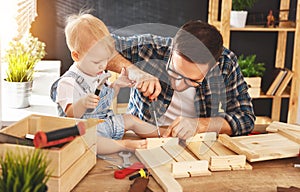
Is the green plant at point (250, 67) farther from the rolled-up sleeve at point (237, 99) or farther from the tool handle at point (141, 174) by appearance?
the tool handle at point (141, 174)

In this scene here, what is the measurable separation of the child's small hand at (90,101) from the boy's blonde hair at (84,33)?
0.54 ft

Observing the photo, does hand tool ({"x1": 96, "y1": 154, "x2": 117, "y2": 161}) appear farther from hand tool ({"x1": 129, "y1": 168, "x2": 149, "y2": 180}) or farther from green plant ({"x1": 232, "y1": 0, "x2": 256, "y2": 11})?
green plant ({"x1": 232, "y1": 0, "x2": 256, "y2": 11})

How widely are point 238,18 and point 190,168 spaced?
238 cm

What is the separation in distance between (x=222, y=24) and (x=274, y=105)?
1011mm

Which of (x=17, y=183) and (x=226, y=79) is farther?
(x=226, y=79)

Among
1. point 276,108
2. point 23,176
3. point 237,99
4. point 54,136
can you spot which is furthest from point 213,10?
point 23,176

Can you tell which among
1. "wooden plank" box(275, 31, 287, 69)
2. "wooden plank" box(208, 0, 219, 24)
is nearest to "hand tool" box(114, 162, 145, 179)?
"wooden plank" box(208, 0, 219, 24)

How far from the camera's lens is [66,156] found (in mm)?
1233

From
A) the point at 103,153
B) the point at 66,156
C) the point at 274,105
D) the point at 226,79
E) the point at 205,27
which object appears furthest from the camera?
the point at 274,105

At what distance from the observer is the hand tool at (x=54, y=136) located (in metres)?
1.04

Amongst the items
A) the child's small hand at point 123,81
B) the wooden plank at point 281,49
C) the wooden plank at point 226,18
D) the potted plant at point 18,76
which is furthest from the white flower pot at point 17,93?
the wooden plank at point 281,49

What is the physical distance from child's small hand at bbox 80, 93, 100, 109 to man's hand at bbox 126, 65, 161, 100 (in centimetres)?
15

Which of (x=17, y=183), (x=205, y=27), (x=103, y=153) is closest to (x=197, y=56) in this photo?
(x=205, y=27)

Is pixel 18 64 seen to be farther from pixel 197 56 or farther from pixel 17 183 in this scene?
pixel 17 183
